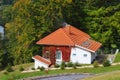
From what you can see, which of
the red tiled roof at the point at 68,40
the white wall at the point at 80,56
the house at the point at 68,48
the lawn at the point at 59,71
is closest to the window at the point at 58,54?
the house at the point at 68,48

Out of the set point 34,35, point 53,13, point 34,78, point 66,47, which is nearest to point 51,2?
point 53,13

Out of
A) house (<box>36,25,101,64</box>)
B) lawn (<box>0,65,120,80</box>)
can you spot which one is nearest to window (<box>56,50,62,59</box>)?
house (<box>36,25,101,64</box>)

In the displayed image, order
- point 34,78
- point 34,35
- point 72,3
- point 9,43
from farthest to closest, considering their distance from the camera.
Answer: point 9,43
point 72,3
point 34,35
point 34,78

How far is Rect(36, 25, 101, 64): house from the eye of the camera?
4872cm

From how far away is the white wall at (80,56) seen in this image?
48500 millimetres

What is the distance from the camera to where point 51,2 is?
184ft

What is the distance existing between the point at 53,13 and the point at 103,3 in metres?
10.1

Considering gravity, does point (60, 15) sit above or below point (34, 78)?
above

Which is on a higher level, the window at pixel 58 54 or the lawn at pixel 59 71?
the window at pixel 58 54

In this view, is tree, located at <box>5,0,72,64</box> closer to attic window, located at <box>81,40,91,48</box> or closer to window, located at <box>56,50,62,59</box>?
window, located at <box>56,50,62,59</box>

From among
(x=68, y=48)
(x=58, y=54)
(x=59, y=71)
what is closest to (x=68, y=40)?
(x=68, y=48)

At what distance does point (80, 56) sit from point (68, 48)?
1872mm

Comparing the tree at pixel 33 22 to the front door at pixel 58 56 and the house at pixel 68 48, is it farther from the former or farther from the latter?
the front door at pixel 58 56

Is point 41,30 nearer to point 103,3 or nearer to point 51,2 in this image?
point 51,2
